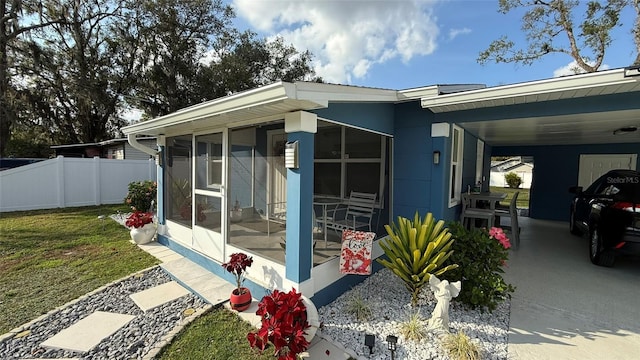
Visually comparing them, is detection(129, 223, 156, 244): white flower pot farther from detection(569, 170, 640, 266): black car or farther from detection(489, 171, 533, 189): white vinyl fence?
detection(489, 171, 533, 189): white vinyl fence

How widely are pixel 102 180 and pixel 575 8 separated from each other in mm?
21501

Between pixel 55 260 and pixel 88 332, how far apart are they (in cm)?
308

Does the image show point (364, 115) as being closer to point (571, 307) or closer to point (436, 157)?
point (436, 157)

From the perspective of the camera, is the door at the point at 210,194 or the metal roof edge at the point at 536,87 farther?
the door at the point at 210,194

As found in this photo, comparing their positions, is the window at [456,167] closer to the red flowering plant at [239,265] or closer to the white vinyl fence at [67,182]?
the red flowering plant at [239,265]

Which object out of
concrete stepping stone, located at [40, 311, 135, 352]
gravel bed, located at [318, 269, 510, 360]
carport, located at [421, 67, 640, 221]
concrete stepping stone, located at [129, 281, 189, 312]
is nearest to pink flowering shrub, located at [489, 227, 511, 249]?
gravel bed, located at [318, 269, 510, 360]

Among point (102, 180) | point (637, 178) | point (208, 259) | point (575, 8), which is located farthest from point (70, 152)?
point (575, 8)

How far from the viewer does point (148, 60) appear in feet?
51.0

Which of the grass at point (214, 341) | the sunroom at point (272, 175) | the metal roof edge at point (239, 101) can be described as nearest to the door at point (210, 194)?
the sunroom at point (272, 175)

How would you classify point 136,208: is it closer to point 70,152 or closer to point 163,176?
point 163,176

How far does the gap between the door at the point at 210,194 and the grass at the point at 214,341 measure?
1258 millimetres

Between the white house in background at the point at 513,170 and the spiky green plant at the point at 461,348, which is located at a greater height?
the white house in background at the point at 513,170

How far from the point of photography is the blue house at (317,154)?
316 centimetres

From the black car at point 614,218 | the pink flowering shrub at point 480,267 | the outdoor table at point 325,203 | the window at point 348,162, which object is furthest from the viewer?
the window at point 348,162
